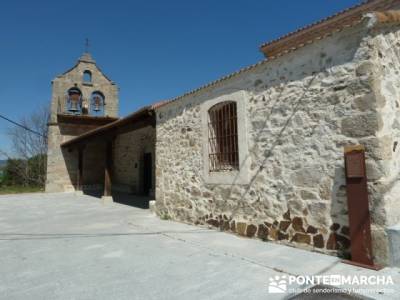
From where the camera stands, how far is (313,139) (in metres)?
3.71

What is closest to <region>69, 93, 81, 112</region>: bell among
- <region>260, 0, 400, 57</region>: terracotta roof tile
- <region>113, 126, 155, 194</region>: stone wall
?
<region>113, 126, 155, 194</region>: stone wall

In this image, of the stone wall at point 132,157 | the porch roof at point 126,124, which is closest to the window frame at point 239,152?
the porch roof at point 126,124

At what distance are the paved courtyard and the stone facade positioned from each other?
353 mm

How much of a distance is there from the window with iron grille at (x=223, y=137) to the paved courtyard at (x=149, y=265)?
1260mm

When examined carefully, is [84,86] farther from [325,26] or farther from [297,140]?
[297,140]

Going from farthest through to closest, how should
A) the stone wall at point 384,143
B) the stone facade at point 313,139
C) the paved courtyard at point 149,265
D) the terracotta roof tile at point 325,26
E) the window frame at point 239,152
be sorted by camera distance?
1. the terracotta roof tile at point 325,26
2. the window frame at point 239,152
3. the stone facade at point 313,139
4. the stone wall at point 384,143
5. the paved courtyard at point 149,265

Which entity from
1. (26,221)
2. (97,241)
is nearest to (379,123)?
(97,241)

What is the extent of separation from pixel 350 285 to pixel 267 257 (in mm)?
1030

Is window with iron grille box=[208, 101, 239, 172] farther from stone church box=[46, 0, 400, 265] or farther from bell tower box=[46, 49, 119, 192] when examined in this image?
bell tower box=[46, 49, 119, 192]

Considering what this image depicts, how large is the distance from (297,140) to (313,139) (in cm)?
24

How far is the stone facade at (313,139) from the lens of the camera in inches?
125

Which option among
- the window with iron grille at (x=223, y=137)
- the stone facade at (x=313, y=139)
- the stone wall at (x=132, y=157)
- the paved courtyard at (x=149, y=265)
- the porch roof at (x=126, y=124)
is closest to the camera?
the paved courtyard at (x=149, y=265)

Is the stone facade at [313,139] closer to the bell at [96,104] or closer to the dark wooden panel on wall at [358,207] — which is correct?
the dark wooden panel on wall at [358,207]

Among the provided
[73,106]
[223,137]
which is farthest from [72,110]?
[223,137]
